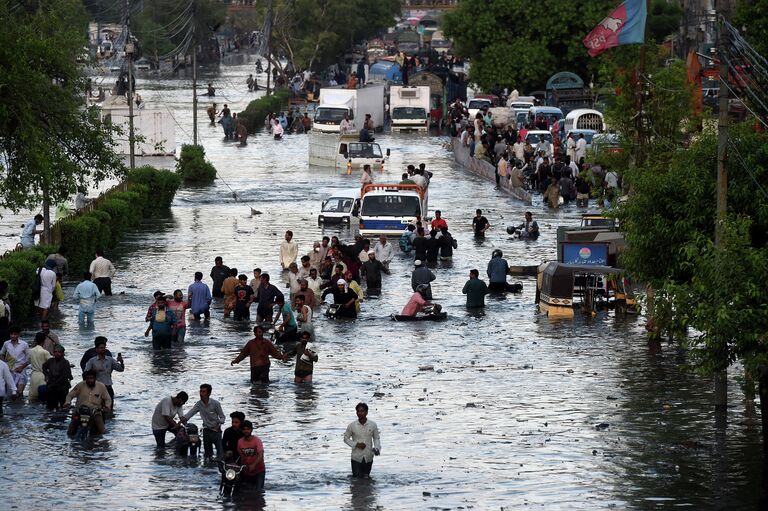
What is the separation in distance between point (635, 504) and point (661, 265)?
6.35m

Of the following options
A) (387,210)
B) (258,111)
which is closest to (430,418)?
(387,210)

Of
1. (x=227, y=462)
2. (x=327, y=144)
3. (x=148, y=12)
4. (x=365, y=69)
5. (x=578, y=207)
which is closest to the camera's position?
(x=227, y=462)

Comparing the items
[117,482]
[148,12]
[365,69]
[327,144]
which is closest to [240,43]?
[148,12]

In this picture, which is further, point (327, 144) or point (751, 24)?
point (327, 144)

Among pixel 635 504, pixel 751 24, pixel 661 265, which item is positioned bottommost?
pixel 635 504

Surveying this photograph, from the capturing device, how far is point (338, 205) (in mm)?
45750

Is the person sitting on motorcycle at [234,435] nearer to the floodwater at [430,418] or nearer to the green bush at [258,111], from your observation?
the floodwater at [430,418]

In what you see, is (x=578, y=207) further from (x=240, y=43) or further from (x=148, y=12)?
(x=240, y=43)

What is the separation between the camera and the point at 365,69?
110188mm

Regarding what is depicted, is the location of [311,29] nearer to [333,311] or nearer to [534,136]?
[534,136]

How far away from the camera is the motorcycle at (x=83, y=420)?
21.7m

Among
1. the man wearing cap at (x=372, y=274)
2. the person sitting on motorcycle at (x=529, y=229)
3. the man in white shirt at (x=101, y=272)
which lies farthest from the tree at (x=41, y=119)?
the person sitting on motorcycle at (x=529, y=229)

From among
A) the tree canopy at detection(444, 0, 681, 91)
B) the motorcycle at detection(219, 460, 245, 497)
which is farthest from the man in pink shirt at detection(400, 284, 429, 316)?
the tree canopy at detection(444, 0, 681, 91)

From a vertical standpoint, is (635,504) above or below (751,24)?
below
